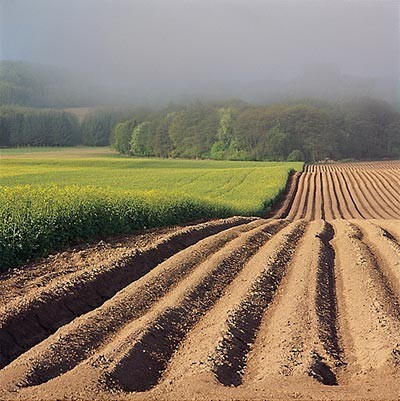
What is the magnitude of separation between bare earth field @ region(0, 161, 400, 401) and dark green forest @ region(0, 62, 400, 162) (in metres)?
88.4

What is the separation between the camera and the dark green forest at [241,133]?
10312 centimetres

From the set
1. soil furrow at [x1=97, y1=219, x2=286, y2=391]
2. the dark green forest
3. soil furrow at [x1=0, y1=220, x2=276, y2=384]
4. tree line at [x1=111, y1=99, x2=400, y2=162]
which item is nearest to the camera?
soil furrow at [x1=97, y1=219, x2=286, y2=391]

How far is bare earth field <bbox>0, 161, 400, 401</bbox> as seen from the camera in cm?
608

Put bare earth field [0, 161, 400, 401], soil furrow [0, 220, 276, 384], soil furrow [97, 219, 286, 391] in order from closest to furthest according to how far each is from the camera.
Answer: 1. bare earth field [0, 161, 400, 401]
2. soil furrow [97, 219, 286, 391]
3. soil furrow [0, 220, 276, 384]

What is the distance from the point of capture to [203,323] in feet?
28.0

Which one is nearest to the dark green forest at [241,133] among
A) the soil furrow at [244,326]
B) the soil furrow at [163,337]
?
the soil furrow at [244,326]

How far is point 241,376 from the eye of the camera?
21.7 feet

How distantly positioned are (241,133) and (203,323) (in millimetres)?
100150

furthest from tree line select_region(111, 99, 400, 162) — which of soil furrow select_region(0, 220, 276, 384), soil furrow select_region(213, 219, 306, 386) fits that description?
soil furrow select_region(0, 220, 276, 384)

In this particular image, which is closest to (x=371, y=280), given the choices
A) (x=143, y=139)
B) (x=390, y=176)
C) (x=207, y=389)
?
(x=207, y=389)

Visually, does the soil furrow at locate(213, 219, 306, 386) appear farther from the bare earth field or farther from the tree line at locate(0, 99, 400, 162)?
the tree line at locate(0, 99, 400, 162)

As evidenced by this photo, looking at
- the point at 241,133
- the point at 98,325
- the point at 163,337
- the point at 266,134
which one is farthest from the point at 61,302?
the point at 241,133

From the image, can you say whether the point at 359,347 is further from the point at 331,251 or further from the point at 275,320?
the point at 331,251

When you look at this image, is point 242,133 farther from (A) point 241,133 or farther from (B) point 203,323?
(B) point 203,323
